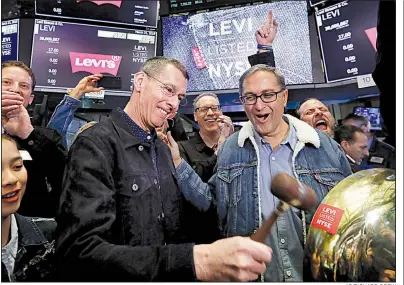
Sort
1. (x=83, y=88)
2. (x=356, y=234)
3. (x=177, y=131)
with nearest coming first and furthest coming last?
(x=356, y=234) < (x=83, y=88) < (x=177, y=131)

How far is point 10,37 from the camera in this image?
255 cm

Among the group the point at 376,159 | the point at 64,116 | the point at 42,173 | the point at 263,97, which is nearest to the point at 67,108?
the point at 64,116

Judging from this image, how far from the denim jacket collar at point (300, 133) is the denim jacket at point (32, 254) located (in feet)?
2.68

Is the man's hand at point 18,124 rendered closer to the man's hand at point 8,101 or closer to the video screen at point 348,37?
the man's hand at point 8,101

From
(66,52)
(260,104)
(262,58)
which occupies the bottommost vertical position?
(260,104)

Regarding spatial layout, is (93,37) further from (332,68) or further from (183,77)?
(332,68)

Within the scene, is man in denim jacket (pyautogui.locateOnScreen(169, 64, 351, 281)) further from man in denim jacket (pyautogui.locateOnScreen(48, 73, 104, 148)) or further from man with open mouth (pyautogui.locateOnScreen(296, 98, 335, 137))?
man with open mouth (pyautogui.locateOnScreen(296, 98, 335, 137))

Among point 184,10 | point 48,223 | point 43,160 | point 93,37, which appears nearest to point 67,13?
point 93,37

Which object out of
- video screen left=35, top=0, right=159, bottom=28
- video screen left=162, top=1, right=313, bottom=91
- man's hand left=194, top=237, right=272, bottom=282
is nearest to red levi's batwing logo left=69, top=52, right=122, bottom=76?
video screen left=35, top=0, right=159, bottom=28

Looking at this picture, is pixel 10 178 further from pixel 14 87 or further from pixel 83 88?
pixel 83 88

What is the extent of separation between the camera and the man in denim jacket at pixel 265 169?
141 cm

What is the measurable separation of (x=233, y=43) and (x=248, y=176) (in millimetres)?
1333

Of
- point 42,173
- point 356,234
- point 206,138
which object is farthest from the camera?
point 206,138

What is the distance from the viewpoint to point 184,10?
2727 mm
